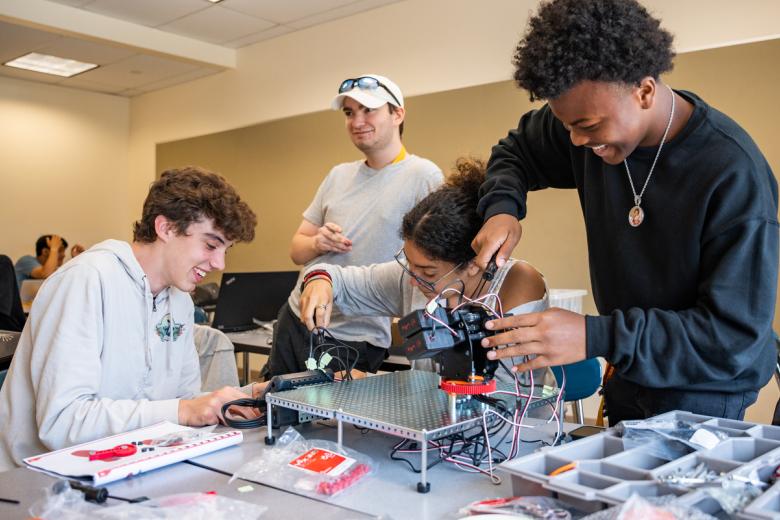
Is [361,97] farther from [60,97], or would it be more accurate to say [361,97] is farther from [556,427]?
[60,97]

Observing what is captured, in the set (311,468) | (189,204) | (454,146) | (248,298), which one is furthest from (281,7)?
(311,468)

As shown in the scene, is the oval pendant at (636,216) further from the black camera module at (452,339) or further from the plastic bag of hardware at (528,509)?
the plastic bag of hardware at (528,509)

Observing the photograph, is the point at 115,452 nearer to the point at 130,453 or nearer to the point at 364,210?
the point at 130,453

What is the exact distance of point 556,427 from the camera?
1.33 metres

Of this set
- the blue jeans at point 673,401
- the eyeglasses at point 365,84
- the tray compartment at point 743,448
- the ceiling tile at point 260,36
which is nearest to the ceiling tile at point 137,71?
the ceiling tile at point 260,36

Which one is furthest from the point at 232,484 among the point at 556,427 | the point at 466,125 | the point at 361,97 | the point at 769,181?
the point at 466,125

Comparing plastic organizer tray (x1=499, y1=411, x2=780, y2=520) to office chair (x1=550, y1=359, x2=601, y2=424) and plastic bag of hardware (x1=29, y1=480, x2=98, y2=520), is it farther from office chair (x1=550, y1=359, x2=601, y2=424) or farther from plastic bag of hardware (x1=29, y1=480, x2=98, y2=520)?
office chair (x1=550, y1=359, x2=601, y2=424)

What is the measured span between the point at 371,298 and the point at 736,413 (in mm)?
1072

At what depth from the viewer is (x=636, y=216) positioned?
1215 mm

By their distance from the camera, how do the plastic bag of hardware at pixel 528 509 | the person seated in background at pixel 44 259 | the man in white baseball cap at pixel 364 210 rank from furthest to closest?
1. the person seated in background at pixel 44 259
2. the man in white baseball cap at pixel 364 210
3. the plastic bag of hardware at pixel 528 509

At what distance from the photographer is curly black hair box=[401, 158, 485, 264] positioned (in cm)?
161

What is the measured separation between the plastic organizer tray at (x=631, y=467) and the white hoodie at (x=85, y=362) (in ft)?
2.55

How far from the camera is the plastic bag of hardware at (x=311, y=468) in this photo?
3.28ft

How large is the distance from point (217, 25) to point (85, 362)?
4.37 m
